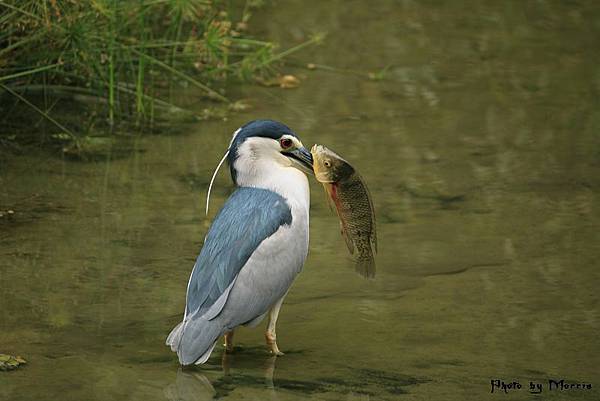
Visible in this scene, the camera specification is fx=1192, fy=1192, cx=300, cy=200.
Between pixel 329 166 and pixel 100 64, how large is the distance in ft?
10.6

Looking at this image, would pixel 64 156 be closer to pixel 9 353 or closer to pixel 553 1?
pixel 9 353

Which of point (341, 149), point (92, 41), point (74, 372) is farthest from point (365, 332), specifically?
point (92, 41)

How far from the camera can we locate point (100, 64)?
7902 millimetres

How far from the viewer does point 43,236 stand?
618 cm

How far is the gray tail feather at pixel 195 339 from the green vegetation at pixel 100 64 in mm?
2748

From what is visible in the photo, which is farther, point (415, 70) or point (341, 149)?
point (415, 70)

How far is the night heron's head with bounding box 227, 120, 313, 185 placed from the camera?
5.20 m

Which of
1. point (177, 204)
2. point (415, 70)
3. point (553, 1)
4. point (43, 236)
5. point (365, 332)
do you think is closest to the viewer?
point (365, 332)

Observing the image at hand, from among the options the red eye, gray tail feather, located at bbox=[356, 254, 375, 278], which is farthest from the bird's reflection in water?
the red eye

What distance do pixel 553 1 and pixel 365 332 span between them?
6741 millimetres

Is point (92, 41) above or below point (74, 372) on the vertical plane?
above

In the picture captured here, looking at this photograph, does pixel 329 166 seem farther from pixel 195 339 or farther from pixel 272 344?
pixel 195 339

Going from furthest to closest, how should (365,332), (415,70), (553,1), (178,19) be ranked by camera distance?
1. (553,1)
2. (415,70)
3. (178,19)
4. (365,332)

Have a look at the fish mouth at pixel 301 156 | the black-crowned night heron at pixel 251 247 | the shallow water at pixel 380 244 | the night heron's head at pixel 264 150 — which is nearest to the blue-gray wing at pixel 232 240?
the black-crowned night heron at pixel 251 247
